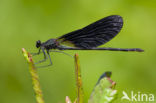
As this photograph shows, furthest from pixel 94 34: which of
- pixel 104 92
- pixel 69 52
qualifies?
pixel 104 92

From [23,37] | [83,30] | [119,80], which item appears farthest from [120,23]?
[23,37]

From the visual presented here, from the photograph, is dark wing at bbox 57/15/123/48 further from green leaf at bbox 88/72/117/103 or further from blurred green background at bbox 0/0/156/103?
green leaf at bbox 88/72/117/103

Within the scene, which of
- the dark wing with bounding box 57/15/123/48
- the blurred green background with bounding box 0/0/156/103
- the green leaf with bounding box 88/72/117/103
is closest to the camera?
the green leaf with bounding box 88/72/117/103

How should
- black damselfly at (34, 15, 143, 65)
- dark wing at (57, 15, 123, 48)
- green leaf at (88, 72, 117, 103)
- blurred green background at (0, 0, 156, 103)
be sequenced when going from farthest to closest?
blurred green background at (0, 0, 156, 103)
black damselfly at (34, 15, 143, 65)
dark wing at (57, 15, 123, 48)
green leaf at (88, 72, 117, 103)

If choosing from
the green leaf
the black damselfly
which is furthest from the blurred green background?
the green leaf

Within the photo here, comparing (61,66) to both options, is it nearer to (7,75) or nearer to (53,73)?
(53,73)

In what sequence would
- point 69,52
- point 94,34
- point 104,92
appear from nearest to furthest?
point 104,92 → point 94,34 → point 69,52

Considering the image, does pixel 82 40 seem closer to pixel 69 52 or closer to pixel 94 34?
pixel 94 34
